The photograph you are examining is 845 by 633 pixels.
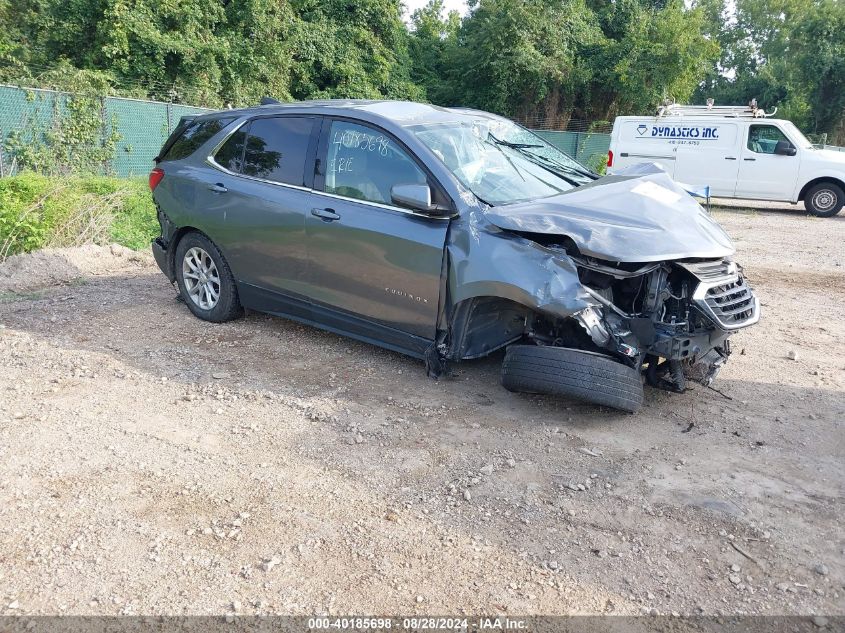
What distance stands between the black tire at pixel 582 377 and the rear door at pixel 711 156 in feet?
44.5

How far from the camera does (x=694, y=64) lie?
28859 mm

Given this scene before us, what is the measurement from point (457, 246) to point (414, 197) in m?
Result: 0.41

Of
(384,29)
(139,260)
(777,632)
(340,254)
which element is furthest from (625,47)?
(777,632)

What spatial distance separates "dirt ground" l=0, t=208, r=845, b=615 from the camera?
278cm

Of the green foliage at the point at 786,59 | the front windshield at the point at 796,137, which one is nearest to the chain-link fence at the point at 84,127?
the front windshield at the point at 796,137

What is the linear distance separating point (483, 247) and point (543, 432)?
1.17 m

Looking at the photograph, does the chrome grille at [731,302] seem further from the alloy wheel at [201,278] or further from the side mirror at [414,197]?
the alloy wheel at [201,278]

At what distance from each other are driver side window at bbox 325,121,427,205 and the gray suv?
0.01 m

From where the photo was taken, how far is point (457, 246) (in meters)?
4.35

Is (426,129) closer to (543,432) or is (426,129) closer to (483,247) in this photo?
(483,247)

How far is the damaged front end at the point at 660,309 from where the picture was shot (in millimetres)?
4020

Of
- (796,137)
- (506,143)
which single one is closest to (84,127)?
(506,143)

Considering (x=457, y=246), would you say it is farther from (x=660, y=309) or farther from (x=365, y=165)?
(x=660, y=309)

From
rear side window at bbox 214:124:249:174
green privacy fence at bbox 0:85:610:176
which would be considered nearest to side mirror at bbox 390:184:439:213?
rear side window at bbox 214:124:249:174
